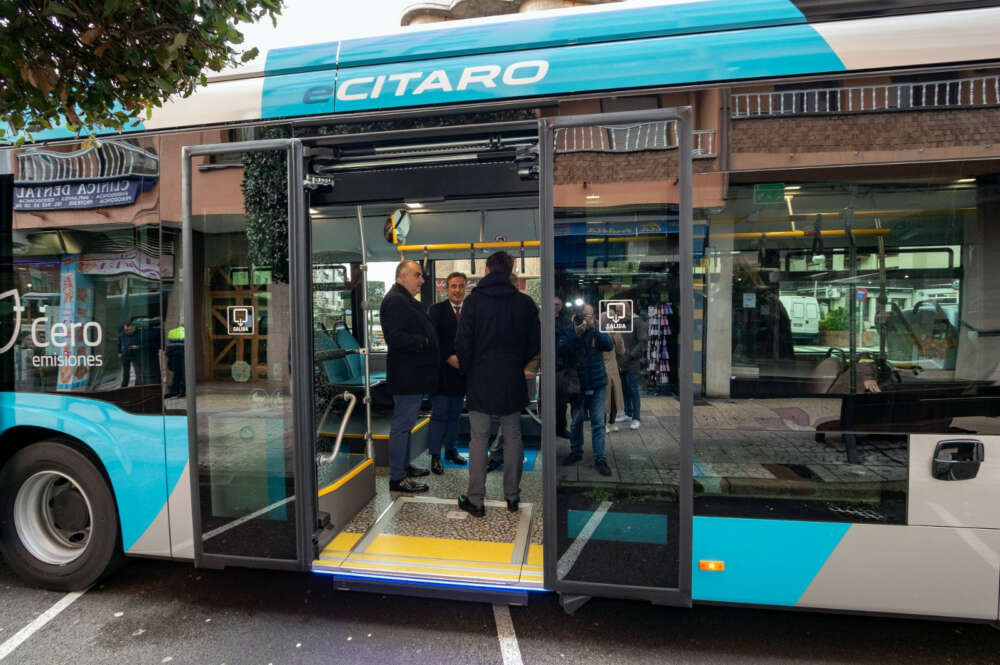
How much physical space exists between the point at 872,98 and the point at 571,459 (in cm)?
215

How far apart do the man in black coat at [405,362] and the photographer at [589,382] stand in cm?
190

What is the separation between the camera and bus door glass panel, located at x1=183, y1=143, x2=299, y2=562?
2.89 metres

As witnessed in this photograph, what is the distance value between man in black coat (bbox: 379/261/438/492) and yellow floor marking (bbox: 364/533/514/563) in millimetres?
932

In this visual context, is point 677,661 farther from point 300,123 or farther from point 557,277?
point 300,123

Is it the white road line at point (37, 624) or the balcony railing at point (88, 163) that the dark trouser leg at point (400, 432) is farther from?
the balcony railing at point (88, 163)

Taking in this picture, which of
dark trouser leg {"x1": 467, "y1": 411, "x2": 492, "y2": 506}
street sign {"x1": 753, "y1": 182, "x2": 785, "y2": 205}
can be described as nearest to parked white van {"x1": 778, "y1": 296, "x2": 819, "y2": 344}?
street sign {"x1": 753, "y1": 182, "x2": 785, "y2": 205}

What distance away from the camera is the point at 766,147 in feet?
8.07

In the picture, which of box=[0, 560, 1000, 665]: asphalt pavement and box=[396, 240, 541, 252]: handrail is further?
box=[396, 240, 541, 252]: handrail

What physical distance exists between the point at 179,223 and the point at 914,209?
368 cm

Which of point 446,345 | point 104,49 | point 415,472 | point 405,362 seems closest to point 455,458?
point 415,472

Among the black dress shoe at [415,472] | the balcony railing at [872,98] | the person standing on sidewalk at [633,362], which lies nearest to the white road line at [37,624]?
the black dress shoe at [415,472]

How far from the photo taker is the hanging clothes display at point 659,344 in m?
2.50

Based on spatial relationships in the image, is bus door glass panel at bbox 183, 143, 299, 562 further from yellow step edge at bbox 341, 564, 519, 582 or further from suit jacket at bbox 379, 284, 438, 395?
suit jacket at bbox 379, 284, 438, 395

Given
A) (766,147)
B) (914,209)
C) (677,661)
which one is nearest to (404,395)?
(677,661)
